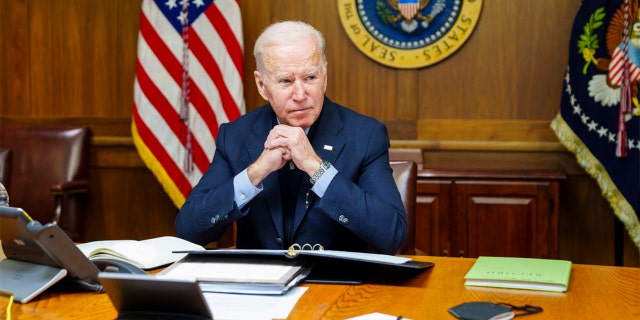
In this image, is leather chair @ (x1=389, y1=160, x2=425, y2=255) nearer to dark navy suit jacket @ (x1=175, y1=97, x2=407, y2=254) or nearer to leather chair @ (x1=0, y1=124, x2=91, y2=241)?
dark navy suit jacket @ (x1=175, y1=97, x2=407, y2=254)

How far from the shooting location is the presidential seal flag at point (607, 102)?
3826 millimetres

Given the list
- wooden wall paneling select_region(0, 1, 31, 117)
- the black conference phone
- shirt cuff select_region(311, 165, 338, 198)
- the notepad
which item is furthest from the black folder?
wooden wall paneling select_region(0, 1, 31, 117)

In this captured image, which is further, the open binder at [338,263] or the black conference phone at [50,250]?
the open binder at [338,263]

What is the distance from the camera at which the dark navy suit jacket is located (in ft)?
7.00

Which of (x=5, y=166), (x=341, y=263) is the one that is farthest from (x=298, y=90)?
(x=5, y=166)

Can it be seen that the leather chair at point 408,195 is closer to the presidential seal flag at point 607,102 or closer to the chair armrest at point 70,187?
the presidential seal flag at point 607,102

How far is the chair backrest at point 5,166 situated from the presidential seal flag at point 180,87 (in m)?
0.79

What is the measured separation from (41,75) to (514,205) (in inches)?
116

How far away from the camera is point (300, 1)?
4.54m

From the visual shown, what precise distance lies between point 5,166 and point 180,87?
105cm

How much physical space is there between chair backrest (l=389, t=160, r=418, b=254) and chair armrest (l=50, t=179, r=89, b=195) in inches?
82.6

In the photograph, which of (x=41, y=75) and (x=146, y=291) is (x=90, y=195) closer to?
(x=41, y=75)

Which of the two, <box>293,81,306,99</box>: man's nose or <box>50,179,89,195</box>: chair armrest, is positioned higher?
<box>293,81,306,99</box>: man's nose

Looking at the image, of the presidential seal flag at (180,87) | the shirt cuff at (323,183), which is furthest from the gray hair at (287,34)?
the presidential seal flag at (180,87)
